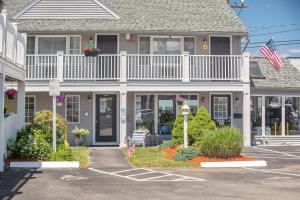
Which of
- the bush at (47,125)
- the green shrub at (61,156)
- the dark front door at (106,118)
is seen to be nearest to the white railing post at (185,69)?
the dark front door at (106,118)

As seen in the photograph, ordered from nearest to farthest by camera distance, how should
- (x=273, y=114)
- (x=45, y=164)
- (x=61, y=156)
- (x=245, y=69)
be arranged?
(x=45, y=164)
(x=61, y=156)
(x=245, y=69)
(x=273, y=114)

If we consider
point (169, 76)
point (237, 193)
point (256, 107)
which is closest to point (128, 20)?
point (169, 76)

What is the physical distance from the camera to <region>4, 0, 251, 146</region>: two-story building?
22750mm

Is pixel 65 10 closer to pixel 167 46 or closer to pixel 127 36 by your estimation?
pixel 127 36

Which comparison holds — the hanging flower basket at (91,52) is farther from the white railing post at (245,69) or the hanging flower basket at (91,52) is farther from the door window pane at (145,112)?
the white railing post at (245,69)

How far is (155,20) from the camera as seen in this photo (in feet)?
80.5

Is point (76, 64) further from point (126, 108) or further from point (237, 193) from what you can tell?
point (237, 193)

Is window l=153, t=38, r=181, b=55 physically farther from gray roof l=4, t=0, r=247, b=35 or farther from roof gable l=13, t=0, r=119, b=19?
roof gable l=13, t=0, r=119, b=19

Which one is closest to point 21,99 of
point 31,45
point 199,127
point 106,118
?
point 31,45

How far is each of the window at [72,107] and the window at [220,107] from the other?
267 inches

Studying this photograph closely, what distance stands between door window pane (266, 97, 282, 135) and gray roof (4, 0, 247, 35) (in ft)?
16.0

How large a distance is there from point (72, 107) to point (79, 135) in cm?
178

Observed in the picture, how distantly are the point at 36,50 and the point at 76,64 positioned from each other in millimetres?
2604

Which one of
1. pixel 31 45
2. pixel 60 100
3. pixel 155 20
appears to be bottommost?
pixel 60 100
